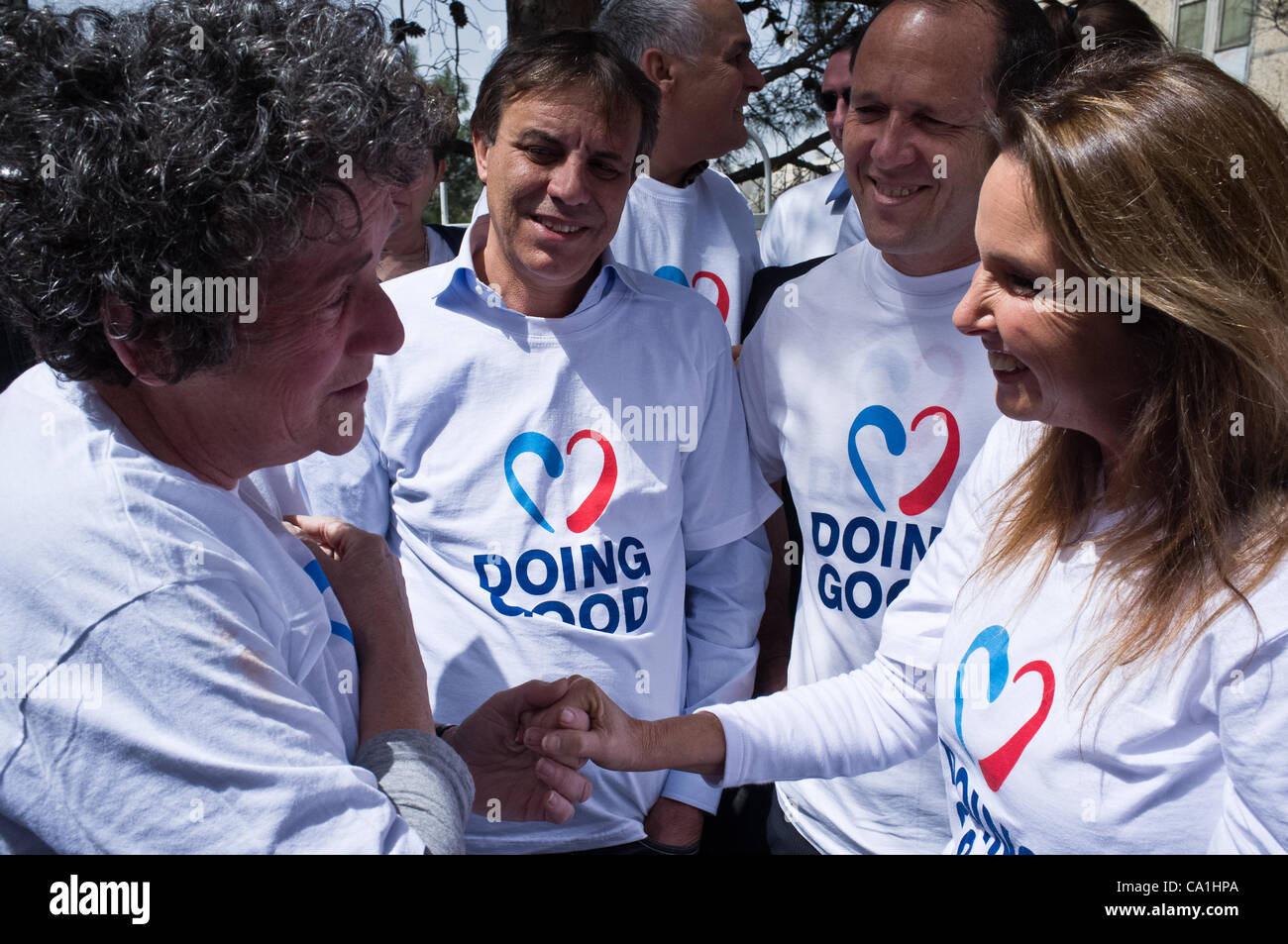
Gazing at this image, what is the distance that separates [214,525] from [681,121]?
8.37 ft

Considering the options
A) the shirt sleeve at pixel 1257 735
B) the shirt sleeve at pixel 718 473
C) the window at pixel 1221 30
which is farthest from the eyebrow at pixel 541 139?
the window at pixel 1221 30

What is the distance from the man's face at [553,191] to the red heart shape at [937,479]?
0.88m

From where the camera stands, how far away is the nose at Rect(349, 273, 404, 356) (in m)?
1.38

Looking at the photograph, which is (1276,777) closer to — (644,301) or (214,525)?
(214,525)

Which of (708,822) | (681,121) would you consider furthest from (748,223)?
(708,822)

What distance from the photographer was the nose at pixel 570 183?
231 cm

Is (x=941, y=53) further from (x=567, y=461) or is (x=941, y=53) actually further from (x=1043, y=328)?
(x=567, y=461)

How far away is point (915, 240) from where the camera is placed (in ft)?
7.50

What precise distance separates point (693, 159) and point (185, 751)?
8.97 ft

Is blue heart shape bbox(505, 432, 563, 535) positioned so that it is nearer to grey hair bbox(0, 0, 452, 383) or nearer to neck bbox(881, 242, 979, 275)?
neck bbox(881, 242, 979, 275)

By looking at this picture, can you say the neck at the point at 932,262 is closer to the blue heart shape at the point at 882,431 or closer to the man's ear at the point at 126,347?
the blue heart shape at the point at 882,431

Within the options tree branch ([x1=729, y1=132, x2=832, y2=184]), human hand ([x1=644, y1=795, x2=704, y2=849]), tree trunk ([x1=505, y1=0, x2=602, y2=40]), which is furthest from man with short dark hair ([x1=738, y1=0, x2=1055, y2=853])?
tree branch ([x1=729, y1=132, x2=832, y2=184])

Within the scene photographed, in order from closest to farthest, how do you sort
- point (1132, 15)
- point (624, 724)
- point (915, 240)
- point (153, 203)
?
point (153, 203), point (624, 724), point (915, 240), point (1132, 15)

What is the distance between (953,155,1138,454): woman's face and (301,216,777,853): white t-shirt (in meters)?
0.89
